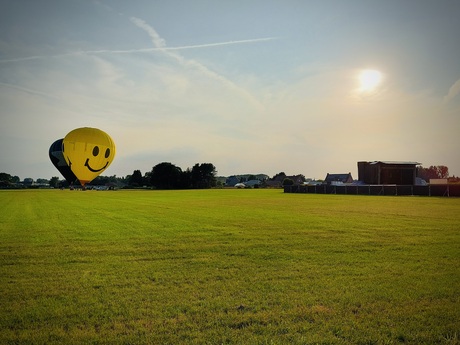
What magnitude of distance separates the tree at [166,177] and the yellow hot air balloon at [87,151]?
51818 mm

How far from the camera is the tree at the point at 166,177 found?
119188 millimetres

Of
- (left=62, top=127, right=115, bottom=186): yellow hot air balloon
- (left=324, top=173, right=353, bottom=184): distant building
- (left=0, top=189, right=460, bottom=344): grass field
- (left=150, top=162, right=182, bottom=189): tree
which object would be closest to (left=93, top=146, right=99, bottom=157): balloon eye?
(left=62, top=127, right=115, bottom=186): yellow hot air balloon

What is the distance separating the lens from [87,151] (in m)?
62.7

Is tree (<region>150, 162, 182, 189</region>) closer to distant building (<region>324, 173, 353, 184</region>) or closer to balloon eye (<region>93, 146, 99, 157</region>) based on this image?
distant building (<region>324, 173, 353, 184</region>)

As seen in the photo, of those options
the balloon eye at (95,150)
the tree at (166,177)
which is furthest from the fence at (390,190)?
the tree at (166,177)

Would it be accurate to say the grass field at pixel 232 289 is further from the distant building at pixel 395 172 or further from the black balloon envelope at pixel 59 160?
the distant building at pixel 395 172

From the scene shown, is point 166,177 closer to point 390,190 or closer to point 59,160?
point 59,160

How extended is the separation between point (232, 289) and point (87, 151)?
201 feet

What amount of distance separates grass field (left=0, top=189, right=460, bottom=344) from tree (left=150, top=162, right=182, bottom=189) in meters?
106

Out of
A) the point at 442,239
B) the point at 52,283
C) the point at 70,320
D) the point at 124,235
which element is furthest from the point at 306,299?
the point at 124,235

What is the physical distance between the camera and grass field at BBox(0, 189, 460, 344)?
549 centimetres

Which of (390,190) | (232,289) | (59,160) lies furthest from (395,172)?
(232,289)

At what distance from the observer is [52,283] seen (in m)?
8.04

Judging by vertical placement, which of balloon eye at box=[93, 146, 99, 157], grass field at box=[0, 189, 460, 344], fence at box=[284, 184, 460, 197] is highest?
balloon eye at box=[93, 146, 99, 157]
